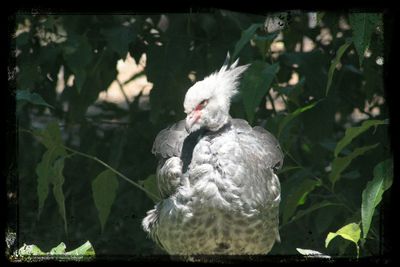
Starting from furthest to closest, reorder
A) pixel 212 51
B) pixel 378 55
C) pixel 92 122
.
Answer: pixel 92 122
pixel 212 51
pixel 378 55

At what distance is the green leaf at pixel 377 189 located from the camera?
254cm

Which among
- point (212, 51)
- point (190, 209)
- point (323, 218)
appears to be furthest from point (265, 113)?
point (190, 209)

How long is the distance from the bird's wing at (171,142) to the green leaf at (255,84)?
0.76ft

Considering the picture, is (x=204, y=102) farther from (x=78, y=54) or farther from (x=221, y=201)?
(x=78, y=54)

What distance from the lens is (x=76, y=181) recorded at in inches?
168

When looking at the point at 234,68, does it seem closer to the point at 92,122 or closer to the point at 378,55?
the point at 378,55

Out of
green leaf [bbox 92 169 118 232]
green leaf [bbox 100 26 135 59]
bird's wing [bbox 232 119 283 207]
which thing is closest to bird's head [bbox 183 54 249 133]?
bird's wing [bbox 232 119 283 207]

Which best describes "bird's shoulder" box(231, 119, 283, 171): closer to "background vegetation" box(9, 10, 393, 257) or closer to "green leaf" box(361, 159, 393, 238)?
"background vegetation" box(9, 10, 393, 257)

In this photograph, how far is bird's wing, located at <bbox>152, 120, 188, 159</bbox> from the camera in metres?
2.94

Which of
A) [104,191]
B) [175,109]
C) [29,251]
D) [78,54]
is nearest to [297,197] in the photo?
[104,191]

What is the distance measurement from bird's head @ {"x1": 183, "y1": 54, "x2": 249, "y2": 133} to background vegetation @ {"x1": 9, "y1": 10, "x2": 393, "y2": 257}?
0.32 feet

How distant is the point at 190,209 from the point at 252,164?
262mm

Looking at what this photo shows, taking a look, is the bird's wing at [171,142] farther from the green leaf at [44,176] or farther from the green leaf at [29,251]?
the green leaf at [29,251]

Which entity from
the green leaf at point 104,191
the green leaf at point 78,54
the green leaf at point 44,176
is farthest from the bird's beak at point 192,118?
the green leaf at point 78,54
